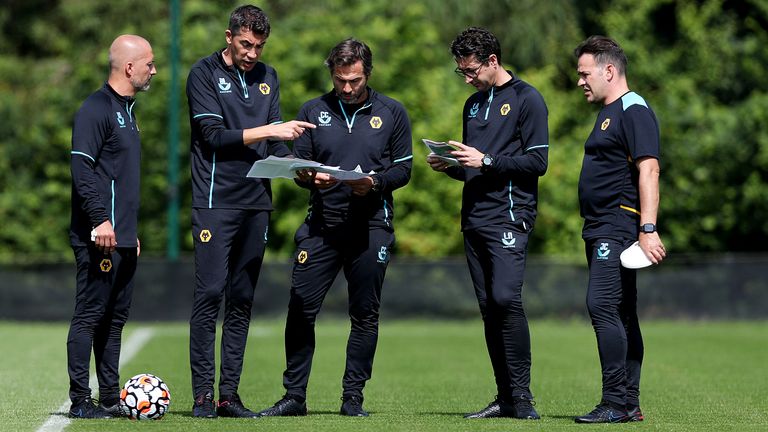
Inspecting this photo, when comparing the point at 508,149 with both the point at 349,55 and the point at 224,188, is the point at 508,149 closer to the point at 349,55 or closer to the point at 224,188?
the point at 349,55

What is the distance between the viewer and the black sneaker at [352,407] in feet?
26.2

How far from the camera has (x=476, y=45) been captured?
25.5 feet

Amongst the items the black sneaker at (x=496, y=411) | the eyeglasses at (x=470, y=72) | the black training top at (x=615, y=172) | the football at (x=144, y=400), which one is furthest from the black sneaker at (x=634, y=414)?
the football at (x=144, y=400)

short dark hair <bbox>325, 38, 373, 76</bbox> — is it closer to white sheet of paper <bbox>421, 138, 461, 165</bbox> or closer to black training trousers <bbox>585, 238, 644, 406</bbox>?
white sheet of paper <bbox>421, 138, 461, 165</bbox>

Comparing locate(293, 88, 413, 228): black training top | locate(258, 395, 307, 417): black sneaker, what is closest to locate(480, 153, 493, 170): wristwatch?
locate(293, 88, 413, 228): black training top

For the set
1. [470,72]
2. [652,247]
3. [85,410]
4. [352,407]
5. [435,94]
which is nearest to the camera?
[652,247]

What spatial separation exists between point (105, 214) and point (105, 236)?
Result: 138 millimetres

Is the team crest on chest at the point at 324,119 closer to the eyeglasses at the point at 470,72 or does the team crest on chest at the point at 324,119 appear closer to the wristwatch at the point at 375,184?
the wristwatch at the point at 375,184

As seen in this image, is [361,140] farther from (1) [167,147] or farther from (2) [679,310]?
(1) [167,147]

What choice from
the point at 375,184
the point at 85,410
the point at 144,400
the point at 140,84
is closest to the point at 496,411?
the point at 375,184

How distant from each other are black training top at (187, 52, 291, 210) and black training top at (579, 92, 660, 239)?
6.73ft

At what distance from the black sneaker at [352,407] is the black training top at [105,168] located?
65.7 inches

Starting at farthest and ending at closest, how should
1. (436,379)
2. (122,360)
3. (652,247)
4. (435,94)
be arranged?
(435,94)
(122,360)
(436,379)
(652,247)

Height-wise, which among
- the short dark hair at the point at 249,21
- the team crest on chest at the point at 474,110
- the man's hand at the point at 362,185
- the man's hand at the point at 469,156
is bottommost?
the man's hand at the point at 362,185
